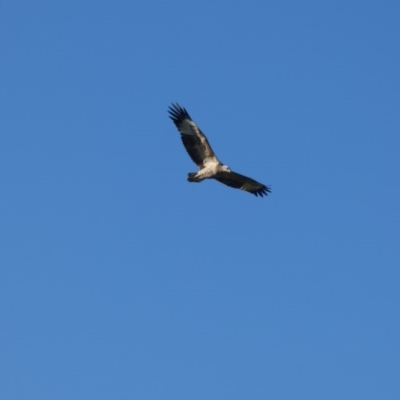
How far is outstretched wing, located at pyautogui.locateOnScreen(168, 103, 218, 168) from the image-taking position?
110ft

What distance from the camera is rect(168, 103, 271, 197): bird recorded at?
3338 centimetres

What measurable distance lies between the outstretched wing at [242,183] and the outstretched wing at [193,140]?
2.10ft

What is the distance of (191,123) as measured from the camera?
34031mm

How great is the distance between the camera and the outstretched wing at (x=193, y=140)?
1324 inches

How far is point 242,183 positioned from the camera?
116ft

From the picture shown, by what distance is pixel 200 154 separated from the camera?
33750 millimetres

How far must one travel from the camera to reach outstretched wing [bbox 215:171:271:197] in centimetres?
3427

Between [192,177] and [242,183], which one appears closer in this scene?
[192,177]

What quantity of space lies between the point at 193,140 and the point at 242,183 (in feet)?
7.50

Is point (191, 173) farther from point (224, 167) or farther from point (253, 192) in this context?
point (253, 192)

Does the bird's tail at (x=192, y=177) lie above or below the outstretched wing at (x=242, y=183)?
below

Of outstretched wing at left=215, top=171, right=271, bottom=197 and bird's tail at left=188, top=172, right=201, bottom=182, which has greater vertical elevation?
outstretched wing at left=215, top=171, right=271, bottom=197

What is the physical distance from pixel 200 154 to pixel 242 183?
6.93 feet

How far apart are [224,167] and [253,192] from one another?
253 centimetres
